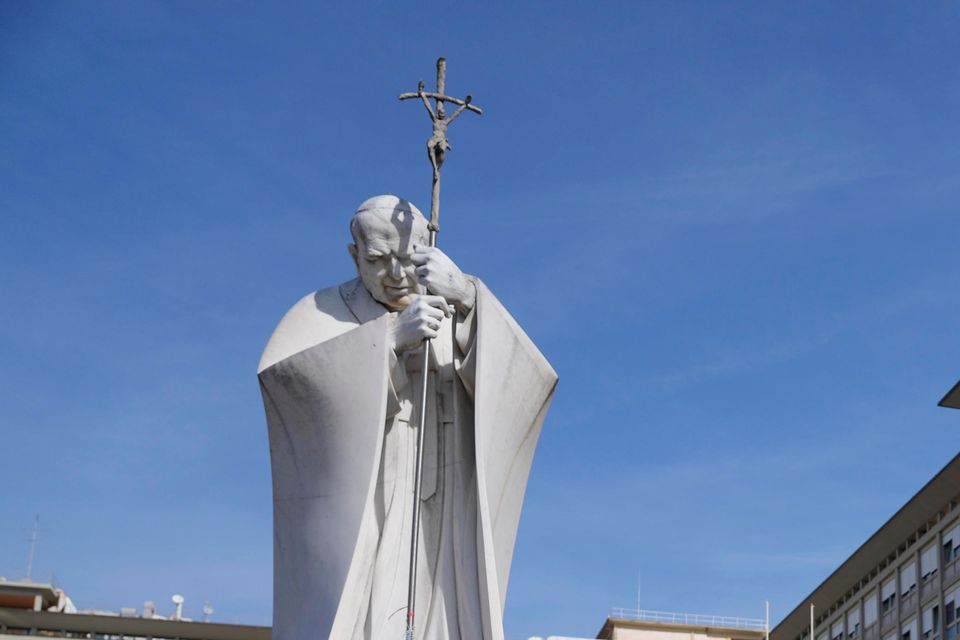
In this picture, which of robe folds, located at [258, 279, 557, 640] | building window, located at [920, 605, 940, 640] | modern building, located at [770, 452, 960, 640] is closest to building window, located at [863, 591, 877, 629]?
modern building, located at [770, 452, 960, 640]

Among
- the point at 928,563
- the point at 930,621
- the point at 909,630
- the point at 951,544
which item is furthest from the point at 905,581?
the point at 951,544

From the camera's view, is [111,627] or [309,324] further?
[111,627]

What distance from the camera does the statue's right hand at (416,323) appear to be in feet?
55.3

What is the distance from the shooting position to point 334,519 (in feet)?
54.2

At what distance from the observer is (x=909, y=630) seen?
5906 cm

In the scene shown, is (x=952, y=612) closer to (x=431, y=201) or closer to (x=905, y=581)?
(x=905, y=581)

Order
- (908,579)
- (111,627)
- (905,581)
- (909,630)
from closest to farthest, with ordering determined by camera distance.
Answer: (909,630)
(908,579)
(905,581)
(111,627)

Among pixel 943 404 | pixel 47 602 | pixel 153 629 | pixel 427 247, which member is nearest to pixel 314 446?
pixel 427 247

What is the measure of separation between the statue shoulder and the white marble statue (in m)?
0.02

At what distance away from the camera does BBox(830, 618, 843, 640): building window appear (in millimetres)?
65500

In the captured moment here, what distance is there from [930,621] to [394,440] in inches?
1701

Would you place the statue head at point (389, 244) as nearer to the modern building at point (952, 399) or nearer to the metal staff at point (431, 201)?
the metal staff at point (431, 201)

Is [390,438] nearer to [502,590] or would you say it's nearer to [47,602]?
[502,590]

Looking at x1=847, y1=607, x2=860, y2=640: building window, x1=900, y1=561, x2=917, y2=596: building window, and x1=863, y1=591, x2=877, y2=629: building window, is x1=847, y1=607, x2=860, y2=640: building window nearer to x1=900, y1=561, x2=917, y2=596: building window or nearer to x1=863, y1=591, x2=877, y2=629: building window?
x1=863, y1=591, x2=877, y2=629: building window
